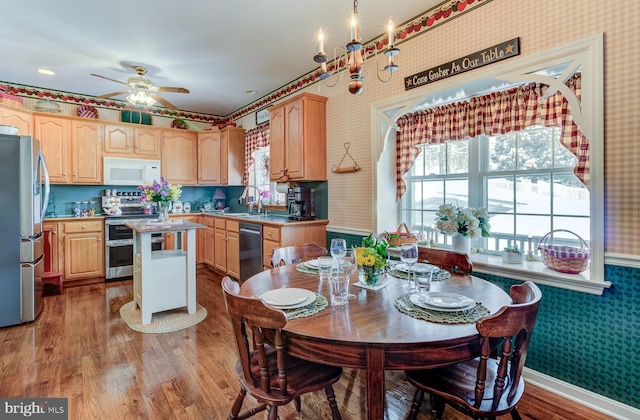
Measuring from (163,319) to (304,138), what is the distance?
7.68ft

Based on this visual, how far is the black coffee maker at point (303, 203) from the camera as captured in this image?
12.5ft

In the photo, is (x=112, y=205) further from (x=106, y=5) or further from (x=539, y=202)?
(x=539, y=202)

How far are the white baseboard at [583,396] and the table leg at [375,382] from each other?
1537 millimetres

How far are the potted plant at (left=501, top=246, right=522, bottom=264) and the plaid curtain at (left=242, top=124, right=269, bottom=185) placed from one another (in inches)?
140

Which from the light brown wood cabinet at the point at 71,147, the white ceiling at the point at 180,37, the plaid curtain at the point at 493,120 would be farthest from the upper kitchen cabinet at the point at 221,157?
the plaid curtain at the point at 493,120

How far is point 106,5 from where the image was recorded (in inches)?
97.3

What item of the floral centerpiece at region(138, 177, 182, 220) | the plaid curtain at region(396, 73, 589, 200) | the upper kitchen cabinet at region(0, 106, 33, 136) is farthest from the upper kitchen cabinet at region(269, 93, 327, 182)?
the upper kitchen cabinet at region(0, 106, 33, 136)

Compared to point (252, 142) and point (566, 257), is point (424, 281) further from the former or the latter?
point (252, 142)

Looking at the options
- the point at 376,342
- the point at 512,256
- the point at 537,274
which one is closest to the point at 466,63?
the point at 512,256

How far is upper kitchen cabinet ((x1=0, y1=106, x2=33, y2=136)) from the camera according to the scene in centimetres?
383

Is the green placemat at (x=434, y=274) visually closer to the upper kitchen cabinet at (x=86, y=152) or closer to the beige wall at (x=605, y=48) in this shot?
the beige wall at (x=605, y=48)

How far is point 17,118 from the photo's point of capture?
3.99m

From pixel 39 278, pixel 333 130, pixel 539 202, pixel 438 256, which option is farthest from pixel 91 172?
pixel 539 202

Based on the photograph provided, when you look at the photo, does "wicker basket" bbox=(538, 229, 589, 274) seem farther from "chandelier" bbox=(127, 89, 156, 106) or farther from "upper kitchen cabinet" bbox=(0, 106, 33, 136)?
"upper kitchen cabinet" bbox=(0, 106, 33, 136)
